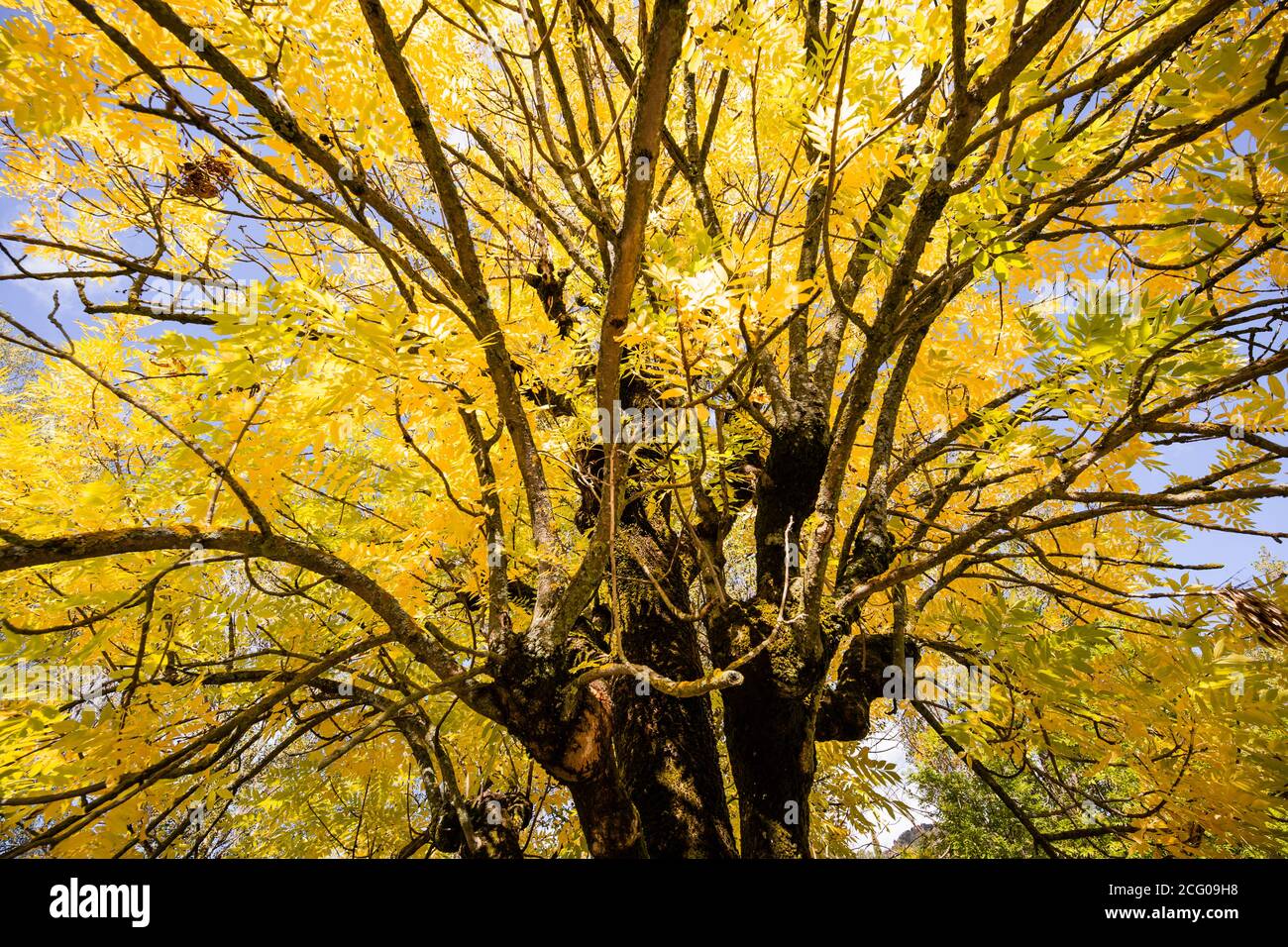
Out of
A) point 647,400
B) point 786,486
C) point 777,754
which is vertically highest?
point 647,400

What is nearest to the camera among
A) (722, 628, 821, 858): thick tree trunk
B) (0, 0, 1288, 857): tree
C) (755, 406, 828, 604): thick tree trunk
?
(0, 0, 1288, 857): tree

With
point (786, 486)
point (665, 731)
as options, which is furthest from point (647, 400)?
point (665, 731)

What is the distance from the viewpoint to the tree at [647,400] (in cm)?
163

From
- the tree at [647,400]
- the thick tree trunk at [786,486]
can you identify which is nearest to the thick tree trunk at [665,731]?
the tree at [647,400]

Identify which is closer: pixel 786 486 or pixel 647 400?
pixel 647 400

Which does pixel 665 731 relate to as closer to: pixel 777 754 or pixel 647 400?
pixel 777 754

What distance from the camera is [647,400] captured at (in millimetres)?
2656

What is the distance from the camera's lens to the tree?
1.63m

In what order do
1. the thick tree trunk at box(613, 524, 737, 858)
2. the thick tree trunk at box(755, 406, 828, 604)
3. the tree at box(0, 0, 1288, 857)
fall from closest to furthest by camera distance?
the tree at box(0, 0, 1288, 857) → the thick tree trunk at box(613, 524, 737, 858) → the thick tree trunk at box(755, 406, 828, 604)

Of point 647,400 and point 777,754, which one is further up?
point 647,400

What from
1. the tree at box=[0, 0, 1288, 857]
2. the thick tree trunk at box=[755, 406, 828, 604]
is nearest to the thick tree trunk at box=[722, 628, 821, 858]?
the tree at box=[0, 0, 1288, 857]

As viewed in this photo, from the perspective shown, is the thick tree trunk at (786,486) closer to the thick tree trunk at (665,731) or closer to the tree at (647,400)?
the tree at (647,400)

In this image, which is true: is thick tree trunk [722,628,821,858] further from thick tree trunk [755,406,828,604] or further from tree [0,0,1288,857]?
thick tree trunk [755,406,828,604]

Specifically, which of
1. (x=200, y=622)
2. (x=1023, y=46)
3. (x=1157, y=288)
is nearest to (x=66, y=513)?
(x=200, y=622)
